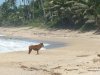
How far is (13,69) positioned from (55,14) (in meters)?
36.0

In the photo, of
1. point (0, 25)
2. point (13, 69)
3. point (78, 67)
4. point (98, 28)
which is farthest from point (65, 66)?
point (0, 25)

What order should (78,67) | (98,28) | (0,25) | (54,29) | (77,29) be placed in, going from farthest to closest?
(0,25) → (54,29) → (77,29) → (98,28) → (78,67)

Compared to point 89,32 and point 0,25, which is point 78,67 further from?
point 0,25

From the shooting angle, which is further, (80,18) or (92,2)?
(80,18)

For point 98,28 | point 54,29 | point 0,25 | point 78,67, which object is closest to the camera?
point 78,67

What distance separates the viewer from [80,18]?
43906 mm

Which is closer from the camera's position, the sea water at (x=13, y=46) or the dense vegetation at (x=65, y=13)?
the sea water at (x=13, y=46)

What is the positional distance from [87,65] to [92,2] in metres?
25.8

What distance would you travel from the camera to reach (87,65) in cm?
1370

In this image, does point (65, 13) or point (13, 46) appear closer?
point (13, 46)

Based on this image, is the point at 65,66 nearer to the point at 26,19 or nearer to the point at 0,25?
the point at 26,19

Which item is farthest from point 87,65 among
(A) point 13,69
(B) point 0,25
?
(B) point 0,25

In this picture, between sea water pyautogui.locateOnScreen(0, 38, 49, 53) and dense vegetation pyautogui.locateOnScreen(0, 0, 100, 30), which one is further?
dense vegetation pyautogui.locateOnScreen(0, 0, 100, 30)

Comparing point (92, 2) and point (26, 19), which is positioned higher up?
point (92, 2)
